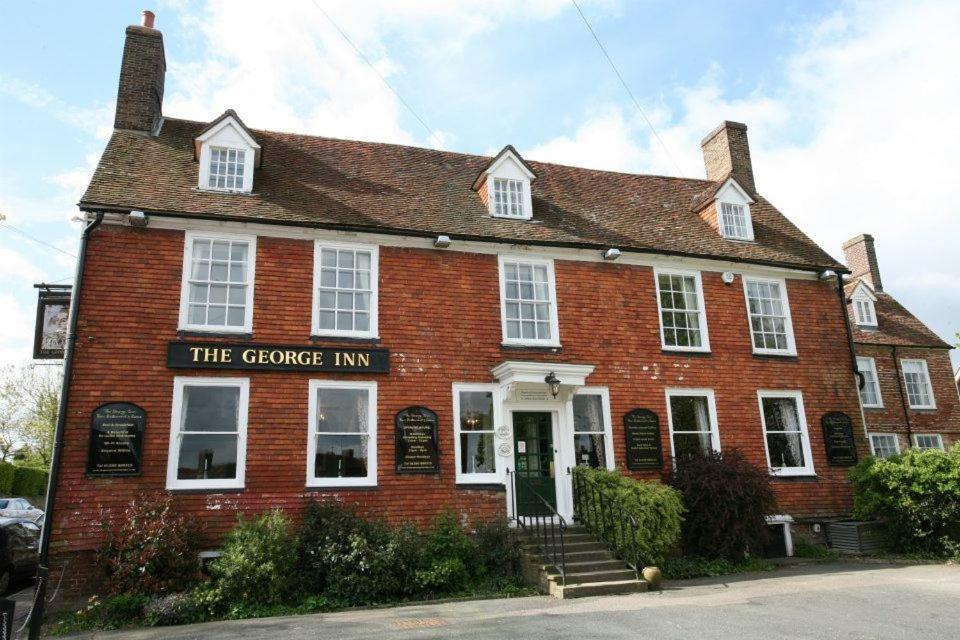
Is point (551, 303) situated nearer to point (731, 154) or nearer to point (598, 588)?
point (598, 588)

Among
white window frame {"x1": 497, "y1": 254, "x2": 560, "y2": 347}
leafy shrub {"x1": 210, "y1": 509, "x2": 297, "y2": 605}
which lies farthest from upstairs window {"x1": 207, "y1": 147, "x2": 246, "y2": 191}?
leafy shrub {"x1": 210, "y1": 509, "x2": 297, "y2": 605}

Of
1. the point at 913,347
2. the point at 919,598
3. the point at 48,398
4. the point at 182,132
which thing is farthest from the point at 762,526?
the point at 48,398

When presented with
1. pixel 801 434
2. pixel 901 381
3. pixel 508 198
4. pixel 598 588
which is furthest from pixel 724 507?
pixel 901 381

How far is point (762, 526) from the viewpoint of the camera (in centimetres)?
1293

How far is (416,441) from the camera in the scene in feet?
40.8

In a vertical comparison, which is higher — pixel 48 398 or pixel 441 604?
pixel 48 398

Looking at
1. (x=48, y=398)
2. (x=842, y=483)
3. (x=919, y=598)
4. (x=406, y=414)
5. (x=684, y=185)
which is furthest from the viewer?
(x=48, y=398)

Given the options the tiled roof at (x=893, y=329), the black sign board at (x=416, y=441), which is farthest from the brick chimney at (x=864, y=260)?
the black sign board at (x=416, y=441)

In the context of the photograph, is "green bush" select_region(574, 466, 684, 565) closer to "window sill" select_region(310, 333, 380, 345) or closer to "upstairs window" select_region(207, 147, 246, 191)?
"window sill" select_region(310, 333, 380, 345)

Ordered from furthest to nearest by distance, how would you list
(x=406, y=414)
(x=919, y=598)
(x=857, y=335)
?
(x=857, y=335)
(x=406, y=414)
(x=919, y=598)

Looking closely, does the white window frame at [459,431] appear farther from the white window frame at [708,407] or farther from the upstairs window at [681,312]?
the upstairs window at [681,312]

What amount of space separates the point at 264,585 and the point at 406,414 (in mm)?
3858

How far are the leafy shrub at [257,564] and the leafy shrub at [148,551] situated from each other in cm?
53

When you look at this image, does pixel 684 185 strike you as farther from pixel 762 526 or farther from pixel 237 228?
pixel 237 228
